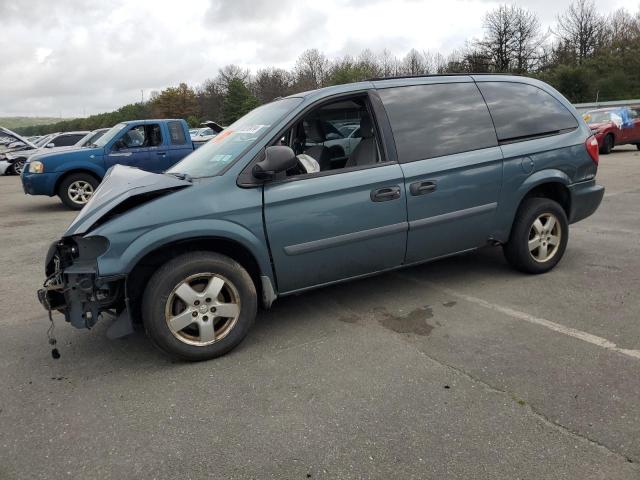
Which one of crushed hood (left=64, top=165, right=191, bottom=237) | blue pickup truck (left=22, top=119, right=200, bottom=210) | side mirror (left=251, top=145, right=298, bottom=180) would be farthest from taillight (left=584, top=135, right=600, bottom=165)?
blue pickup truck (left=22, top=119, right=200, bottom=210)

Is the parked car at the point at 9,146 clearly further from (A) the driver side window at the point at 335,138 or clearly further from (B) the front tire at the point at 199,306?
(B) the front tire at the point at 199,306

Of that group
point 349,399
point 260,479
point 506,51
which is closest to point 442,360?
point 349,399

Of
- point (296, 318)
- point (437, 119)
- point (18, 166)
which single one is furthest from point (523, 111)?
point (18, 166)

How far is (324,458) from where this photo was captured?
2.43 m

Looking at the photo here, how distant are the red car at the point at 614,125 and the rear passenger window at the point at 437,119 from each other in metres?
15.0

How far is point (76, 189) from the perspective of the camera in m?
10.2

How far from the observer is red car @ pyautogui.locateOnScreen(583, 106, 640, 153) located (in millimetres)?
17297

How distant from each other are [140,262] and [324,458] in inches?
69.5

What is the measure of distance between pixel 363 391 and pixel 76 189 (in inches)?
360

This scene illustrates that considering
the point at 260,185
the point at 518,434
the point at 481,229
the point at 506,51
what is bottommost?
the point at 518,434

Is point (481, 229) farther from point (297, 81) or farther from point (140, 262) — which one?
point (297, 81)

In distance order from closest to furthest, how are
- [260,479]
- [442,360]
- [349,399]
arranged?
[260,479] < [349,399] < [442,360]

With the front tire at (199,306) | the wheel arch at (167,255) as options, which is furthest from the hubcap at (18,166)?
Result: the front tire at (199,306)

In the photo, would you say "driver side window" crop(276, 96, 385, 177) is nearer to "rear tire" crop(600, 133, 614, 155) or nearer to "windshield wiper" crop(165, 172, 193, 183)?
"windshield wiper" crop(165, 172, 193, 183)
